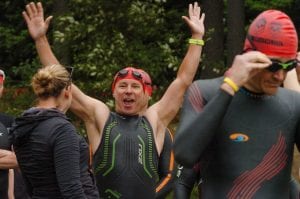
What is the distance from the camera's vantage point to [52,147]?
206 inches

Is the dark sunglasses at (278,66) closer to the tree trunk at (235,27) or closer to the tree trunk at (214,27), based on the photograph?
the tree trunk at (214,27)

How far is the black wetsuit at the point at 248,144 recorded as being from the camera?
4469 mm

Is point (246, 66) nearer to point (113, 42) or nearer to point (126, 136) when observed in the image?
point (126, 136)

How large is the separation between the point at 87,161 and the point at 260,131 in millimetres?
1433

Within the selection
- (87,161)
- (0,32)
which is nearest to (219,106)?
(87,161)

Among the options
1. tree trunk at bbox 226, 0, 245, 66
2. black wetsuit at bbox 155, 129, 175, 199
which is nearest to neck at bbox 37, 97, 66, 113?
black wetsuit at bbox 155, 129, 175, 199

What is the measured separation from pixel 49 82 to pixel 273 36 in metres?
1.69

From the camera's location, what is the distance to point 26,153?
5367mm

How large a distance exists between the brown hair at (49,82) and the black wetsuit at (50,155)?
148mm

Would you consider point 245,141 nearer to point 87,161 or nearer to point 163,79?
point 87,161

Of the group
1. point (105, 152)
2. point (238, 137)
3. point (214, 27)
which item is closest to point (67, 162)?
point (238, 137)

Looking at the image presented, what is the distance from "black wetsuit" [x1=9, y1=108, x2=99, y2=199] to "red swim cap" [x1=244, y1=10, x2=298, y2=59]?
54.2 inches

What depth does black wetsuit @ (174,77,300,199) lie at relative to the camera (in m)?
4.47

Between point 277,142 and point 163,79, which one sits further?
point 163,79
